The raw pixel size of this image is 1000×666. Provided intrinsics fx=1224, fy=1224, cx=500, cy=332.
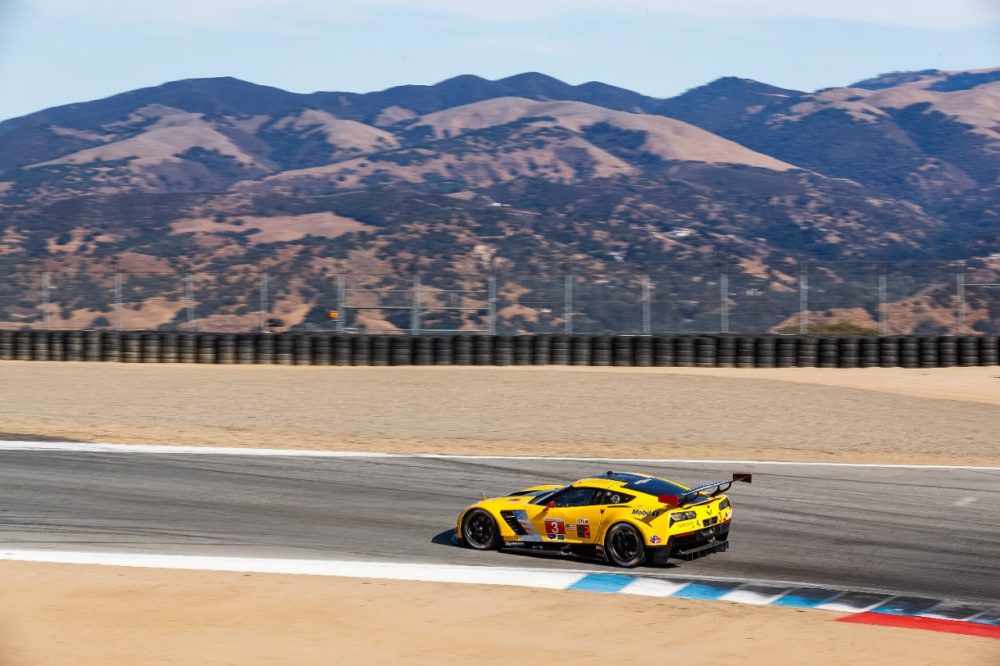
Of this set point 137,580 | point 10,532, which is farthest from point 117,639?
point 10,532

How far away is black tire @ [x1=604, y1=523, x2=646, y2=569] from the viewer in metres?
12.0

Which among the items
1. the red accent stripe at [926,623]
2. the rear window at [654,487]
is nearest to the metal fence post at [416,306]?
the rear window at [654,487]

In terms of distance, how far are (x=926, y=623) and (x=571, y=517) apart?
364 centimetres

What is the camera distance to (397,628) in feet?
33.6

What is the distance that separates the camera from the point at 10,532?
45.9 ft

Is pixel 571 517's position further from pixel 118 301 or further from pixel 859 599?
pixel 118 301

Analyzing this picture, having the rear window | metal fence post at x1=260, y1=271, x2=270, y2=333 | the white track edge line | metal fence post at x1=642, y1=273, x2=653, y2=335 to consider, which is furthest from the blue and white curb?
metal fence post at x1=260, y1=271, x2=270, y2=333

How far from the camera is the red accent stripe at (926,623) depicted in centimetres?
994

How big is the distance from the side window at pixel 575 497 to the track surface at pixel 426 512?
612mm

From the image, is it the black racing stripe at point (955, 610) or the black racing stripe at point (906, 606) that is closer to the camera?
the black racing stripe at point (955, 610)

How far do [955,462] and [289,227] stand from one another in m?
85.2

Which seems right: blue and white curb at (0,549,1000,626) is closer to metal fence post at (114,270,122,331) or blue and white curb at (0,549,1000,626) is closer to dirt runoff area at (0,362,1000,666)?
dirt runoff area at (0,362,1000,666)

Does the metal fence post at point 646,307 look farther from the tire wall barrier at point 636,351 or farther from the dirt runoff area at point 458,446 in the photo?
the dirt runoff area at point 458,446

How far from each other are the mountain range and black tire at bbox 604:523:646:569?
1883 cm
